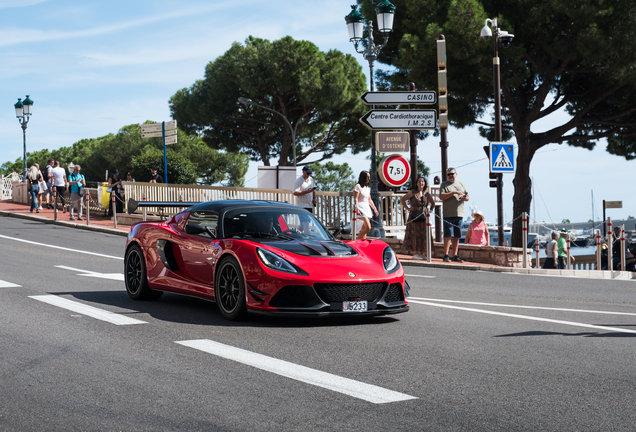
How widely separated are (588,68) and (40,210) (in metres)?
22.3

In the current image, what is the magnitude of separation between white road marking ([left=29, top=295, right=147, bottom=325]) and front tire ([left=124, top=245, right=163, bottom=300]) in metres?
0.72

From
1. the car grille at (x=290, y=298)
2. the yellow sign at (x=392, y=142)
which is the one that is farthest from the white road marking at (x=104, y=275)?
the yellow sign at (x=392, y=142)

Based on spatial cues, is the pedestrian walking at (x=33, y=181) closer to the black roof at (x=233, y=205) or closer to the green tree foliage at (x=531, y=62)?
the green tree foliage at (x=531, y=62)

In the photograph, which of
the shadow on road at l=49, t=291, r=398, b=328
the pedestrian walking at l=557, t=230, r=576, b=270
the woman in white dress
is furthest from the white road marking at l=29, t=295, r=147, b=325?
the pedestrian walking at l=557, t=230, r=576, b=270

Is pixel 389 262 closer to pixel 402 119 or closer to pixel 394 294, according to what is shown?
pixel 394 294

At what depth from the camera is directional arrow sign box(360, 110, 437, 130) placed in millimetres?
18547

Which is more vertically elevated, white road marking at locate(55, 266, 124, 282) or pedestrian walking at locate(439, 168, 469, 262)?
pedestrian walking at locate(439, 168, 469, 262)

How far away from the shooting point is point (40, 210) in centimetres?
3219

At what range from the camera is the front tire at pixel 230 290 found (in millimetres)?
7566

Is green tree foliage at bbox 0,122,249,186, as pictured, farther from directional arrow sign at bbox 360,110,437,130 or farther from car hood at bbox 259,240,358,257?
car hood at bbox 259,240,358,257

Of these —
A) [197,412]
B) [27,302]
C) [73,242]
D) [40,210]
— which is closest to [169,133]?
[73,242]

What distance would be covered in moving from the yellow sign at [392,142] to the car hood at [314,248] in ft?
34.8

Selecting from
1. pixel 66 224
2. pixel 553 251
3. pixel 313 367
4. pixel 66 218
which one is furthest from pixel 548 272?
pixel 66 218

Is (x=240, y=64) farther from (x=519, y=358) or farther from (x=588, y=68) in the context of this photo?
(x=519, y=358)
